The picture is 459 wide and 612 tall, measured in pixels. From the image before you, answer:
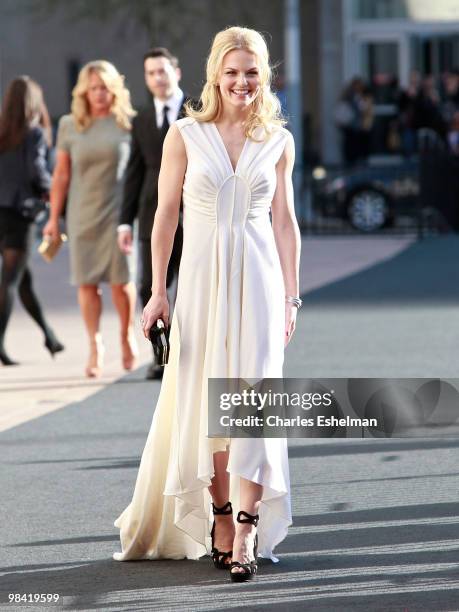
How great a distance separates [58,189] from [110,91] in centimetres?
77

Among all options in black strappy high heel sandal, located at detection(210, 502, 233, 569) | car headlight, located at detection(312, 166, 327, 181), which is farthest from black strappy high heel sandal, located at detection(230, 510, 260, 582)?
car headlight, located at detection(312, 166, 327, 181)

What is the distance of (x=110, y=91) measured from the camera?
34.6ft

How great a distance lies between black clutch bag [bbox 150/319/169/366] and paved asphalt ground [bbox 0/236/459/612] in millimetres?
760

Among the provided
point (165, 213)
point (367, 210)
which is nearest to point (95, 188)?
point (165, 213)

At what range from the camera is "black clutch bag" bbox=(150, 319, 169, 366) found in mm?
5625

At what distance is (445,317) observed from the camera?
1431 centimetres

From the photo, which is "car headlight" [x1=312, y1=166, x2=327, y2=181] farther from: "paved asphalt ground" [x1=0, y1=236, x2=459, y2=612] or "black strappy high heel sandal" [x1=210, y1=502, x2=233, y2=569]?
"black strappy high heel sandal" [x1=210, y1=502, x2=233, y2=569]

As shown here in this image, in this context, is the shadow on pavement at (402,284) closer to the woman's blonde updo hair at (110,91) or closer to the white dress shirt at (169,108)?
the woman's blonde updo hair at (110,91)

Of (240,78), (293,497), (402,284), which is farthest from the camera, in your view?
(402,284)

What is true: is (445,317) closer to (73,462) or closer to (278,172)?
(73,462)

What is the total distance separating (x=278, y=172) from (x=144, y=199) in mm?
4482

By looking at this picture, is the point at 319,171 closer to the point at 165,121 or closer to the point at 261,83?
the point at 165,121

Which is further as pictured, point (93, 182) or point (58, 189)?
point (58, 189)

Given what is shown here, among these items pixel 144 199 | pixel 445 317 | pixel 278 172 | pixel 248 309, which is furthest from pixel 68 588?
pixel 445 317
